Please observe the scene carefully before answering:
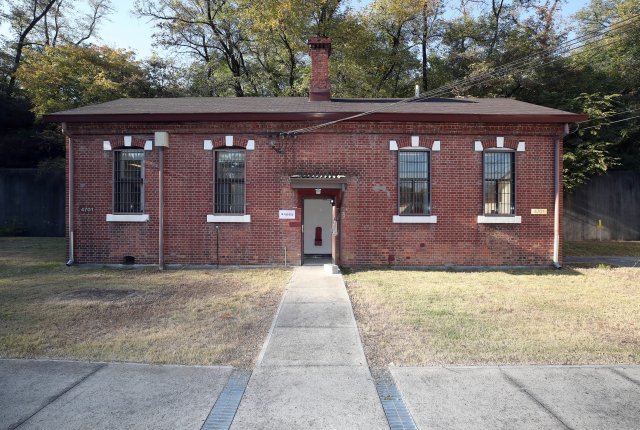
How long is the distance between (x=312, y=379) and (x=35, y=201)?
2524 centimetres

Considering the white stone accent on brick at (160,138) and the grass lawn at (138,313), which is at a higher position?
the white stone accent on brick at (160,138)

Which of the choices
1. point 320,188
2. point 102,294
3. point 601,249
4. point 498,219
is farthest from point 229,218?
point 601,249

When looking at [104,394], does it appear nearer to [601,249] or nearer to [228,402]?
[228,402]

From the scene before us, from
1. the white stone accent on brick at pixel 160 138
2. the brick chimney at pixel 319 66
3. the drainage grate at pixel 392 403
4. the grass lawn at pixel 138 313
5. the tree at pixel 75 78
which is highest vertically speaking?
the tree at pixel 75 78

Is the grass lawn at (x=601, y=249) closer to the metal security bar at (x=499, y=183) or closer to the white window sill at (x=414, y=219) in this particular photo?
the metal security bar at (x=499, y=183)

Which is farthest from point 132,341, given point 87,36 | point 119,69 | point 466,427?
point 87,36

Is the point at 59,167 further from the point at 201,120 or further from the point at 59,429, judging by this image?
the point at 59,429

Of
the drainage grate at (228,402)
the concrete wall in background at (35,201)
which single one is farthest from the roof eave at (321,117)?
the concrete wall in background at (35,201)

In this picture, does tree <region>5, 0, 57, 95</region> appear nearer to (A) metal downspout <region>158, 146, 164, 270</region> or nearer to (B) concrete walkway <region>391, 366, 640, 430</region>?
(A) metal downspout <region>158, 146, 164, 270</region>

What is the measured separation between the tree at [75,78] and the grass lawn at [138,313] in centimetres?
1303

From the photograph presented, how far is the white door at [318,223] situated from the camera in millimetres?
14945

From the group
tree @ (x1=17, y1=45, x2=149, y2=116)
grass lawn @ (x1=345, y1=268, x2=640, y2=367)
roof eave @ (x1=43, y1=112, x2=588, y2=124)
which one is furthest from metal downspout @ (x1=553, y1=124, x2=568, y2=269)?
tree @ (x1=17, y1=45, x2=149, y2=116)

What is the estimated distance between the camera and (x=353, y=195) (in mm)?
13266

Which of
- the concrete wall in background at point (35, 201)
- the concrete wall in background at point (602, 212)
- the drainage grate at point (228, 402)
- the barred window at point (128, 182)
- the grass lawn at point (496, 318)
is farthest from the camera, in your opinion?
the concrete wall in background at point (35, 201)
